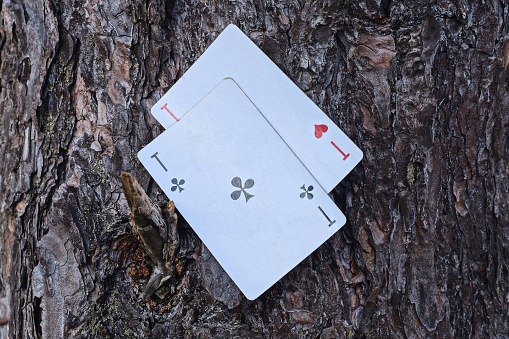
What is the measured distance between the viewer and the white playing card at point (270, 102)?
2.99ft

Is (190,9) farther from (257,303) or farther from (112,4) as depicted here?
(257,303)

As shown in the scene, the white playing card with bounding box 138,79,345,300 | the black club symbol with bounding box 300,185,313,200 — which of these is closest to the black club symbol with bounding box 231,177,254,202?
the white playing card with bounding box 138,79,345,300

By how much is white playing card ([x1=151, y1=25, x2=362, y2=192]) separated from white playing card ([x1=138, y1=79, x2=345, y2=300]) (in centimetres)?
2

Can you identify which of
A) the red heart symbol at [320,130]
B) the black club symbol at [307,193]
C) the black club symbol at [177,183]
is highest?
the black club symbol at [177,183]

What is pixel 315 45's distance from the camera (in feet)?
2.92

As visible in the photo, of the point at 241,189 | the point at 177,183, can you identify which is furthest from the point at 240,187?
the point at 177,183

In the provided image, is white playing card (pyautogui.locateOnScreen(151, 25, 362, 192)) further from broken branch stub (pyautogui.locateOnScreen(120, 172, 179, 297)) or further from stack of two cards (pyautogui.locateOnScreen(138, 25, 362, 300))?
broken branch stub (pyautogui.locateOnScreen(120, 172, 179, 297))

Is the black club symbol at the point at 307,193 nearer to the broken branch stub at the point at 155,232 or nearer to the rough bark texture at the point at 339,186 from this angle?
the rough bark texture at the point at 339,186

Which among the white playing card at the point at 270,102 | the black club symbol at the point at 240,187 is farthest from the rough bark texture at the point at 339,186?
the black club symbol at the point at 240,187

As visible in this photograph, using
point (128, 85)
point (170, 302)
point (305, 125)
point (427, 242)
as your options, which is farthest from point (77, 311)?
point (427, 242)

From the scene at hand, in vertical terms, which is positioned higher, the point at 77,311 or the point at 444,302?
the point at 77,311

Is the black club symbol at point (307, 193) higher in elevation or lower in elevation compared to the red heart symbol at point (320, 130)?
lower

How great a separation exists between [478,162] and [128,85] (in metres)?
0.75

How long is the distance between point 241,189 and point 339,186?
21cm
